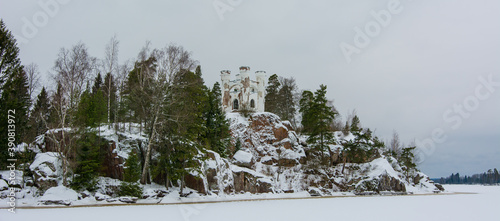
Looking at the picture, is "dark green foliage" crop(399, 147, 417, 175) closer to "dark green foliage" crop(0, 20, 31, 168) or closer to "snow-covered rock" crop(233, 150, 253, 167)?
"snow-covered rock" crop(233, 150, 253, 167)

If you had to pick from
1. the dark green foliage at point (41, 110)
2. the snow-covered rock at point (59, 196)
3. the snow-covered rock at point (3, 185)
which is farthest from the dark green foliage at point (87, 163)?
the dark green foliage at point (41, 110)

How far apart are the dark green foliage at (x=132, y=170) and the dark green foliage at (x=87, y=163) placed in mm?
2020

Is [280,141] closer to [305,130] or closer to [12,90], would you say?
[305,130]

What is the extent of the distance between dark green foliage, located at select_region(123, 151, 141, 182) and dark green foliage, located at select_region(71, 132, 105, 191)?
2.02 meters

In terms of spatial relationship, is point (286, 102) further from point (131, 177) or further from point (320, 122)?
point (131, 177)

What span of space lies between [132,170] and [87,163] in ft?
10.6

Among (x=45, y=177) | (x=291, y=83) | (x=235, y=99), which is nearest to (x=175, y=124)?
(x=45, y=177)

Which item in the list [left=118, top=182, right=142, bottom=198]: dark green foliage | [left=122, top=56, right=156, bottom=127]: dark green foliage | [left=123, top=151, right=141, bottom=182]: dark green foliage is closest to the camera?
[left=118, top=182, right=142, bottom=198]: dark green foliage

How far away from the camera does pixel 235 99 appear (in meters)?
56.8

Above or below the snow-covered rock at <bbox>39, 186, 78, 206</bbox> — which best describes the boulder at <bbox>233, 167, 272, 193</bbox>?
below

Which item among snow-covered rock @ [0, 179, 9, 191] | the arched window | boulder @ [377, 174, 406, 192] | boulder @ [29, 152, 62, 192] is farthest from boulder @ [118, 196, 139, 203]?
the arched window

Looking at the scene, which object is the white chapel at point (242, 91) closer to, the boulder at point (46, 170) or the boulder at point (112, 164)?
the boulder at point (112, 164)

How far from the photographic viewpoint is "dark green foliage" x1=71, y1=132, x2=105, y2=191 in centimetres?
2452

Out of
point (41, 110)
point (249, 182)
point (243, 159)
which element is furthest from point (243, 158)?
point (41, 110)
